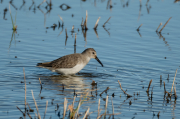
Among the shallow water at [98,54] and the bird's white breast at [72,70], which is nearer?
the shallow water at [98,54]

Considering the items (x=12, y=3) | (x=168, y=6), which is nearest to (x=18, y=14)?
(x=12, y=3)

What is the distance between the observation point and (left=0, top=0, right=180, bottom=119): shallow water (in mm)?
8469

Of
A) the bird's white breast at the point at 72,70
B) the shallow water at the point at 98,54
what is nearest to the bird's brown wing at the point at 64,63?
the bird's white breast at the point at 72,70

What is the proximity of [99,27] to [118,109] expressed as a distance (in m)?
9.12

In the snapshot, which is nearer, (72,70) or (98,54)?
(72,70)

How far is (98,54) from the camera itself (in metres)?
13.2

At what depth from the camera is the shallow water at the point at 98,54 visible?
8.47 meters

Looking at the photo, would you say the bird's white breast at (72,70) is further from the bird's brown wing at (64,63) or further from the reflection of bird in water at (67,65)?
the bird's brown wing at (64,63)

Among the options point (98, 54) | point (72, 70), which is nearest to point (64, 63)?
point (72, 70)

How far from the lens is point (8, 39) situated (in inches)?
565

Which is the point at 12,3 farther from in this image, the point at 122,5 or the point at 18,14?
the point at 122,5

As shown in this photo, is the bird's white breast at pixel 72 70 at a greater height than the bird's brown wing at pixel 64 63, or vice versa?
the bird's brown wing at pixel 64 63

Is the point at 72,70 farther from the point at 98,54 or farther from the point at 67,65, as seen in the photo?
the point at 98,54

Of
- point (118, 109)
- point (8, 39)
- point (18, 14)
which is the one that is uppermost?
point (18, 14)
